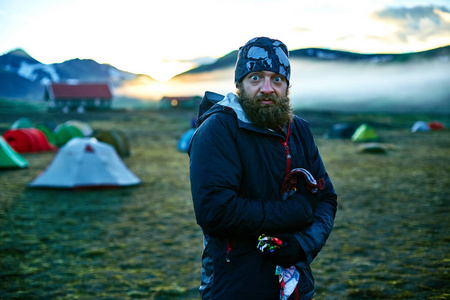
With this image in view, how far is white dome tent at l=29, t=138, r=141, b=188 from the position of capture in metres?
10.2

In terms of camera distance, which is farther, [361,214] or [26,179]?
[26,179]

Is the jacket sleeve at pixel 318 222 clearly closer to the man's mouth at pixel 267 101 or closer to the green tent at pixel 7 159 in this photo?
the man's mouth at pixel 267 101

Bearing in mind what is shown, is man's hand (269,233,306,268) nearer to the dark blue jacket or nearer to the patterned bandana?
the dark blue jacket

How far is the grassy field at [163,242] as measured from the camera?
4703 millimetres

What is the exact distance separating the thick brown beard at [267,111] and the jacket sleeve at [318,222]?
0.33 metres

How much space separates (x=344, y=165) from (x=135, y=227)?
10241 mm

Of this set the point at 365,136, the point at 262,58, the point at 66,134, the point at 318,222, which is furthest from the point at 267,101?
the point at 365,136

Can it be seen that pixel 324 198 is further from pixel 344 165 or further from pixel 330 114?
pixel 330 114

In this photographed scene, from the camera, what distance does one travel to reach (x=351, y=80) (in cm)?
13200

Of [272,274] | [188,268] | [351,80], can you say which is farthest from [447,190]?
[351,80]

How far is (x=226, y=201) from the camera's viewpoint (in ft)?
6.16

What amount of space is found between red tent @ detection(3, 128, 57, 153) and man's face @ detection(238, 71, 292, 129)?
18.9m

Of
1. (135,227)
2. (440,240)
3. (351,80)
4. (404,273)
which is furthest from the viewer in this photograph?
(351,80)

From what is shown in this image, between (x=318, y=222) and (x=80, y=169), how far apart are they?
9.24 metres
